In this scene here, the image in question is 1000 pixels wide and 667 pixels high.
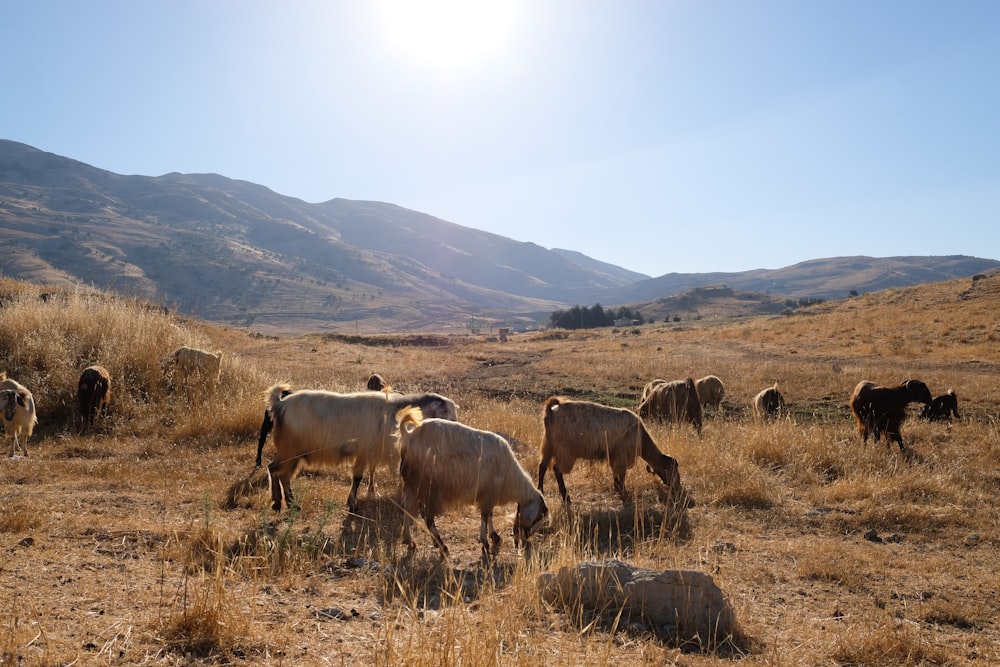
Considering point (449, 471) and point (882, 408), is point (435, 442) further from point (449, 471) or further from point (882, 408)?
point (882, 408)

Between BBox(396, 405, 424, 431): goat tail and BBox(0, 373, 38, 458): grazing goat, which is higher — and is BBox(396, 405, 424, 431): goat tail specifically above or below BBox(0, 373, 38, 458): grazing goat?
above

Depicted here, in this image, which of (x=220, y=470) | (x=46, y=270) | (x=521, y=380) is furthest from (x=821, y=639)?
(x=46, y=270)

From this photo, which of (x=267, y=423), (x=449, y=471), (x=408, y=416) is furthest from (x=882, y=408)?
(x=267, y=423)

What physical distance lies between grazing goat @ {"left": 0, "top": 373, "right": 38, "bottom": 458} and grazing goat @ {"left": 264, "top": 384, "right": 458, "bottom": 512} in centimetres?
419

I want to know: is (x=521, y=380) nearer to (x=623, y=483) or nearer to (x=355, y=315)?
(x=623, y=483)

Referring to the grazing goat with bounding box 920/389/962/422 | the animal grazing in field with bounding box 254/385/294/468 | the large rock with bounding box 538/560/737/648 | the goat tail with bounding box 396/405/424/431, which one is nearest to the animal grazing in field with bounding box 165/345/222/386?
the animal grazing in field with bounding box 254/385/294/468

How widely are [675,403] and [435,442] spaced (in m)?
8.33

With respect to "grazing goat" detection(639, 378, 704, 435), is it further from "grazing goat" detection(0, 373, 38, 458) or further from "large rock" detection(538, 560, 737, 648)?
"grazing goat" detection(0, 373, 38, 458)

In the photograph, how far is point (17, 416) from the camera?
8.48 meters

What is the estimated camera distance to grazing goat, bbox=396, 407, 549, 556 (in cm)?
559

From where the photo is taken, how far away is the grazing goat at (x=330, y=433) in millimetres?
7034

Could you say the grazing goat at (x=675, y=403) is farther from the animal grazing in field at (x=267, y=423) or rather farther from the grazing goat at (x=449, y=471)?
the animal grazing in field at (x=267, y=423)

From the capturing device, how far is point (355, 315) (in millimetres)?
124812

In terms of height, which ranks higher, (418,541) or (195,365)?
(195,365)
